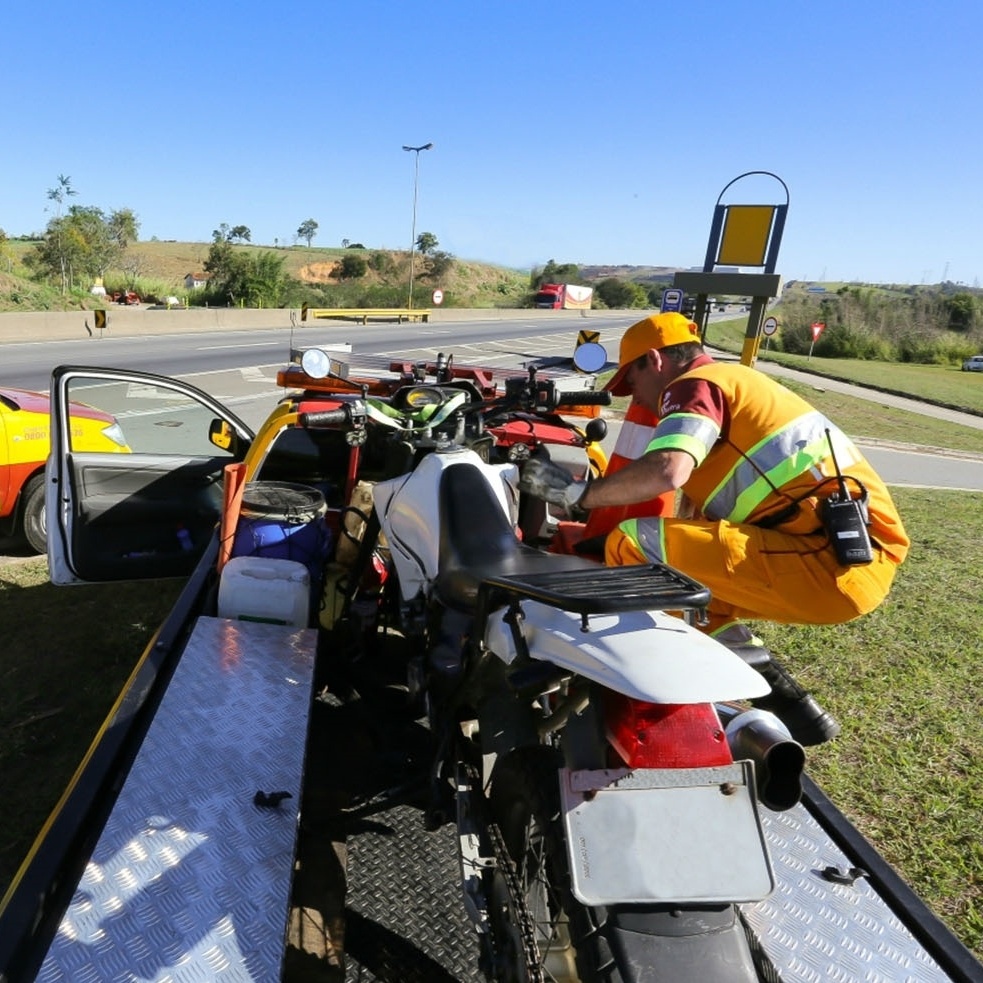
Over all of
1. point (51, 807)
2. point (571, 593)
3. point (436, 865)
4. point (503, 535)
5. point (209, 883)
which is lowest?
point (51, 807)

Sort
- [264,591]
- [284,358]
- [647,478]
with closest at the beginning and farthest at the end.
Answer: [647,478] → [264,591] → [284,358]

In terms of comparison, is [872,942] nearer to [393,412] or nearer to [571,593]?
[571,593]

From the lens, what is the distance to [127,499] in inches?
174

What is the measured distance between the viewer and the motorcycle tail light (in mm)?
1627

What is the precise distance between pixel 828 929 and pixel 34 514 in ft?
18.8

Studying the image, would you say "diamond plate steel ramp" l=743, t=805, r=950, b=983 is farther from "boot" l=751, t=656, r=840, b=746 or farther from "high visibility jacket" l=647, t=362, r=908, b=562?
"high visibility jacket" l=647, t=362, r=908, b=562

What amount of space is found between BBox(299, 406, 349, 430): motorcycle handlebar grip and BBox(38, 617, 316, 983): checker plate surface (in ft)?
3.35

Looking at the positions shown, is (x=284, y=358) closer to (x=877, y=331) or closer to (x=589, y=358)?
(x=589, y=358)

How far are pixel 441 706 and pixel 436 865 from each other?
0.64 metres

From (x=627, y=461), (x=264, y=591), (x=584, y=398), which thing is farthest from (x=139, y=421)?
(x=627, y=461)

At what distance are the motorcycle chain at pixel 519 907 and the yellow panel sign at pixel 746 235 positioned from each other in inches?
456

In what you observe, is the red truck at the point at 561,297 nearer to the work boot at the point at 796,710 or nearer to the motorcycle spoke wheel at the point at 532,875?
the work boot at the point at 796,710

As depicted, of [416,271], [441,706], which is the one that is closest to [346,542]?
[441,706]

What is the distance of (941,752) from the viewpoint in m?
3.82
